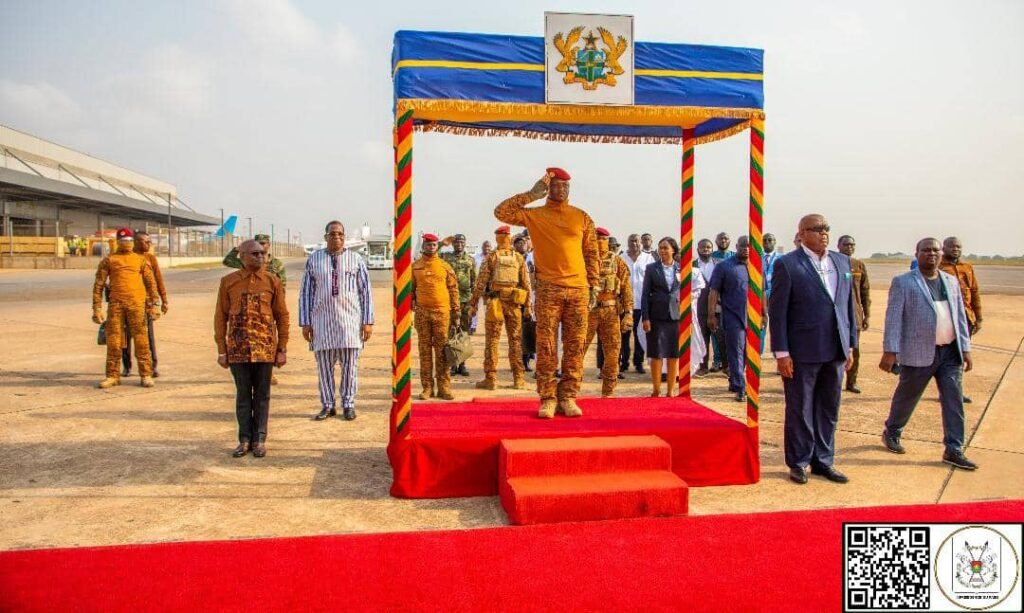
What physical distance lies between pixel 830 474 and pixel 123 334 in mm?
8252

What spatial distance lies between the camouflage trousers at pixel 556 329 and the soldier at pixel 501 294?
10.2 feet

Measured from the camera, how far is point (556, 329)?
228 inches

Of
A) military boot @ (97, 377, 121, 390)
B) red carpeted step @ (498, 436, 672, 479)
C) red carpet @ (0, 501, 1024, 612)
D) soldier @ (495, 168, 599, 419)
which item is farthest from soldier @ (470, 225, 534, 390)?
red carpet @ (0, 501, 1024, 612)

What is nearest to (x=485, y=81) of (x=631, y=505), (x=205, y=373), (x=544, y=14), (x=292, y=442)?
(x=544, y=14)

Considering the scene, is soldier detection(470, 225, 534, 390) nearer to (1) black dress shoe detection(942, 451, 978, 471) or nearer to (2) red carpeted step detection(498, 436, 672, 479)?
(2) red carpeted step detection(498, 436, 672, 479)

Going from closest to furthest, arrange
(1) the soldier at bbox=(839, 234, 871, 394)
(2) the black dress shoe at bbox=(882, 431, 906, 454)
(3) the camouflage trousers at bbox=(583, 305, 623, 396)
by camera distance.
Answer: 1. (2) the black dress shoe at bbox=(882, 431, 906, 454)
2. (3) the camouflage trousers at bbox=(583, 305, 623, 396)
3. (1) the soldier at bbox=(839, 234, 871, 394)

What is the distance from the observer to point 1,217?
146 feet

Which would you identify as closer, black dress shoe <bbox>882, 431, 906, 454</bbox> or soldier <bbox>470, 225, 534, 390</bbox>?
black dress shoe <bbox>882, 431, 906, 454</bbox>

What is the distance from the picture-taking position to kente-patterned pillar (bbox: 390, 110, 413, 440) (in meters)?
5.21

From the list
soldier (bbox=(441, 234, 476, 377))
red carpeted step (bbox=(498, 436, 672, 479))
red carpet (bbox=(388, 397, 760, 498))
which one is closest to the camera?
red carpeted step (bbox=(498, 436, 672, 479))

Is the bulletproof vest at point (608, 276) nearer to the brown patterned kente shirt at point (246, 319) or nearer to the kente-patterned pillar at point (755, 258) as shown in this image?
the kente-patterned pillar at point (755, 258)

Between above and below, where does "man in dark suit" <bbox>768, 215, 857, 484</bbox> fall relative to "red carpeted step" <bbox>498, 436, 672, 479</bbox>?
above

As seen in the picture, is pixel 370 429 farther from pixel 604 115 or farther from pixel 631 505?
pixel 604 115

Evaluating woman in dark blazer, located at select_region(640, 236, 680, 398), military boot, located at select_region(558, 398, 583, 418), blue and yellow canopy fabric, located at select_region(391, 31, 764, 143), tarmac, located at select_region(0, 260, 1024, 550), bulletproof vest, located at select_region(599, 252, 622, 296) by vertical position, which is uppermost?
blue and yellow canopy fabric, located at select_region(391, 31, 764, 143)
